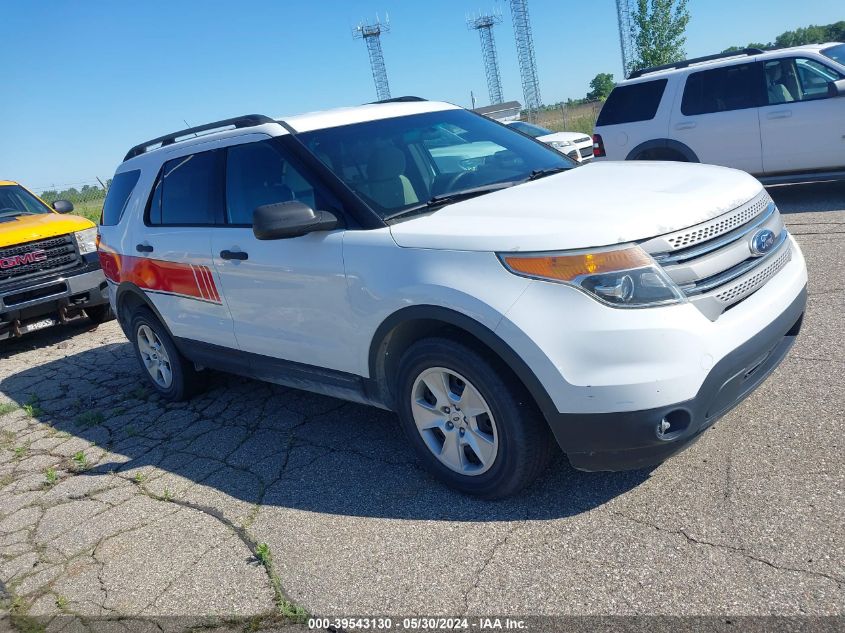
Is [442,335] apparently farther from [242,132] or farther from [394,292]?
[242,132]

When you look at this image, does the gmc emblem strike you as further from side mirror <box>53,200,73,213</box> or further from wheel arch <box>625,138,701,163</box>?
wheel arch <box>625,138,701,163</box>

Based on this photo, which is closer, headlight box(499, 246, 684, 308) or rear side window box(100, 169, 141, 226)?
headlight box(499, 246, 684, 308)

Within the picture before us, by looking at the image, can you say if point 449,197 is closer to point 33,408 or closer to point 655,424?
point 655,424

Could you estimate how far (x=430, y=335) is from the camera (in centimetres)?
331

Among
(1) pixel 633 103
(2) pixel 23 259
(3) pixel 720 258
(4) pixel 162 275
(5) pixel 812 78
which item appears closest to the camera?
(3) pixel 720 258

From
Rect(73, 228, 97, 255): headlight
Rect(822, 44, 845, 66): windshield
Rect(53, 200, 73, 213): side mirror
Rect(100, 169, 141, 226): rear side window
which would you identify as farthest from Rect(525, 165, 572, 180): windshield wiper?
Rect(53, 200, 73, 213): side mirror

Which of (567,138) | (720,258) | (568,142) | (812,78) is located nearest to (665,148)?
(812,78)

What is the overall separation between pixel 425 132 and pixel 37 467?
338 cm

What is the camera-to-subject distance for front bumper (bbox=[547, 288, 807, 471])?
2.75 meters

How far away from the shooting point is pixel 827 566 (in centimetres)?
252

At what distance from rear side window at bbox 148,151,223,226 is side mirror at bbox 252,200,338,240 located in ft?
3.68

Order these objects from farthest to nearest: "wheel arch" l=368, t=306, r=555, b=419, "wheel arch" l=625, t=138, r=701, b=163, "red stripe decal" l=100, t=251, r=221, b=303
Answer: "wheel arch" l=625, t=138, r=701, b=163 → "red stripe decal" l=100, t=251, r=221, b=303 → "wheel arch" l=368, t=306, r=555, b=419

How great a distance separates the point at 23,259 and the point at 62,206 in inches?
54.2

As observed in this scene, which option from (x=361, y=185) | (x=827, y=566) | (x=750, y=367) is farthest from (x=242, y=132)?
(x=827, y=566)
